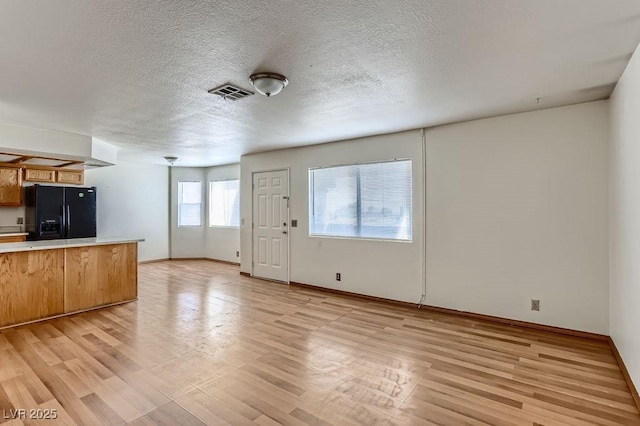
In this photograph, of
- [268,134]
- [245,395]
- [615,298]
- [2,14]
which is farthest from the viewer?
[268,134]

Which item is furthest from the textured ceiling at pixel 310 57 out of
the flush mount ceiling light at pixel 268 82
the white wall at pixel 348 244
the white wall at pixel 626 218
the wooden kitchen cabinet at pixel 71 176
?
the wooden kitchen cabinet at pixel 71 176

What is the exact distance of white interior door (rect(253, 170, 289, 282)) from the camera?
19.1 ft

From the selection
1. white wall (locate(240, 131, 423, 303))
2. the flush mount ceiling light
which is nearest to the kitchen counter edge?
white wall (locate(240, 131, 423, 303))

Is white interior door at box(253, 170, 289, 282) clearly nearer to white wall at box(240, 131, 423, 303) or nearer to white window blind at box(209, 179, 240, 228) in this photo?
white wall at box(240, 131, 423, 303)

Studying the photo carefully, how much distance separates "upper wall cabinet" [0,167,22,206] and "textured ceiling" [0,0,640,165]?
83.4 inches

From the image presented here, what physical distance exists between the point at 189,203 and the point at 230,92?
19.4 feet

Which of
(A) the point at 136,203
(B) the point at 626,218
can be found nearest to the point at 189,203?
(A) the point at 136,203

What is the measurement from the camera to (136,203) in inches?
293

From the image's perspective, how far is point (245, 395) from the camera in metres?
2.28

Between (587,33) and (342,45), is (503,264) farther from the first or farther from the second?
(342,45)

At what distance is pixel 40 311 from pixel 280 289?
310 centimetres

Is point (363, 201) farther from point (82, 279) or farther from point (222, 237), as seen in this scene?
point (222, 237)

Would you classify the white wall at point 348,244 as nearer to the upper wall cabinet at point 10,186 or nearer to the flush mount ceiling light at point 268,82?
the flush mount ceiling light at point 268,82

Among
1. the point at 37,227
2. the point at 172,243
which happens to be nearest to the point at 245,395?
the point at 37,227
